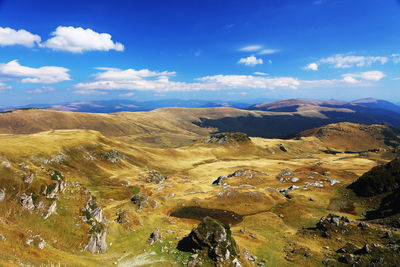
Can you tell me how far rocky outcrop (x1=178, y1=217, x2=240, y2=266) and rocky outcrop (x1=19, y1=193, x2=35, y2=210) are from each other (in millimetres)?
29838

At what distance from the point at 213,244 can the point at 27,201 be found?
36153mm

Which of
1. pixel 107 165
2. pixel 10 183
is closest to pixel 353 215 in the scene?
pixel 10 183

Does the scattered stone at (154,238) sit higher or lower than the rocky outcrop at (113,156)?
higher

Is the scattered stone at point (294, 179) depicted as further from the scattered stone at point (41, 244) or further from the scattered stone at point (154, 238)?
the scattered stone at point (41, 244)

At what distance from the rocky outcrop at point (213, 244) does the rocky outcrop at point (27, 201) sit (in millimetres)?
29838

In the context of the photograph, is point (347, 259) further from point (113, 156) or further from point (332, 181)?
point (113, 156)

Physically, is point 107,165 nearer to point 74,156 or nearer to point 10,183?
point 74,156

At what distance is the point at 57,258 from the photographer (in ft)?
91.6

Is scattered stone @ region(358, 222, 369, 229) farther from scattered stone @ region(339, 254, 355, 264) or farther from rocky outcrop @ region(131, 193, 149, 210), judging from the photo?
rocky outcrop @ region(131, 193, 149, 210)

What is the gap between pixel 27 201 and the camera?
3553cm

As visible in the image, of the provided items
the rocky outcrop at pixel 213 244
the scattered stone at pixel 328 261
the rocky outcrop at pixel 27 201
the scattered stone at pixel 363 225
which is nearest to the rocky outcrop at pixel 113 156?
the rocky outcrop at pixel 27 201

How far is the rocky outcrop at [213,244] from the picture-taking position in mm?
37594

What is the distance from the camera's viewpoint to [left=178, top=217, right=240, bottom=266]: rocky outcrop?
123ft

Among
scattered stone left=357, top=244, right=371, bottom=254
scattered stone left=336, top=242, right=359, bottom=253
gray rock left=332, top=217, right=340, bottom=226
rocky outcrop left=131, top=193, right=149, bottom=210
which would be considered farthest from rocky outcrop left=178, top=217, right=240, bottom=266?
rocky outcrop left=131, top=193, right=149, bottom=210
